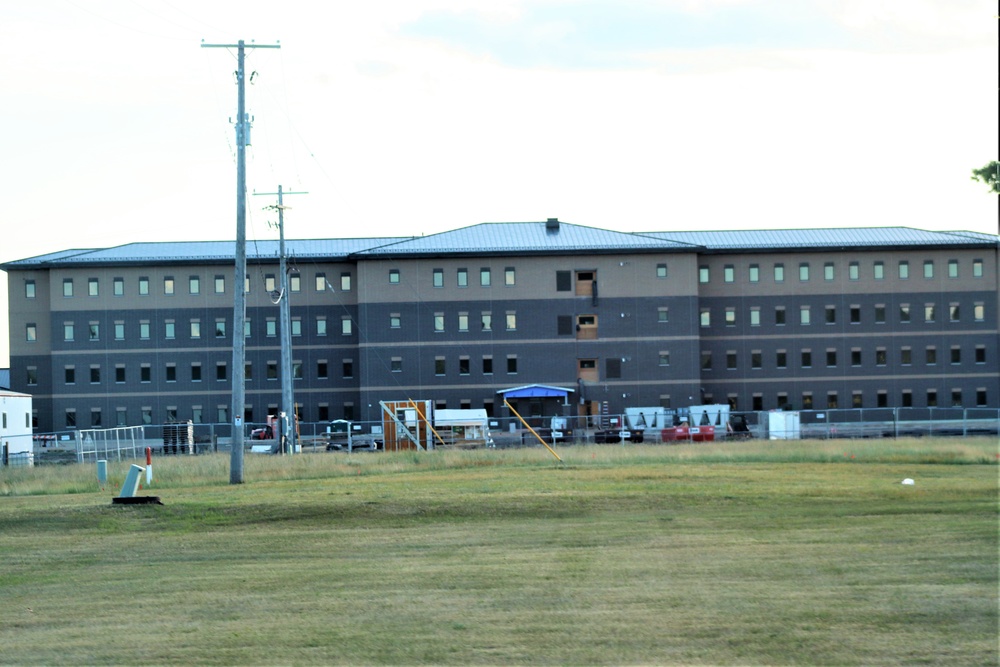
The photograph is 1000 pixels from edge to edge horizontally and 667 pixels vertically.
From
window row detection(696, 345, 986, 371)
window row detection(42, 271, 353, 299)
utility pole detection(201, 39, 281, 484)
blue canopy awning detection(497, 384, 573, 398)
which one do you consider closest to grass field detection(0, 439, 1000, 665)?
utility pole detection(201, 39, 281, 484)

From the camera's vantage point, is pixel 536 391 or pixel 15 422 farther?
pixel 536 391

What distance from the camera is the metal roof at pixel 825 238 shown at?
83875 millimetres

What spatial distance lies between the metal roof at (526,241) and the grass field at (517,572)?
51.8 metres

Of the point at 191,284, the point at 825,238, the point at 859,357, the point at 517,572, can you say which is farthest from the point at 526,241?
the point at 517,572

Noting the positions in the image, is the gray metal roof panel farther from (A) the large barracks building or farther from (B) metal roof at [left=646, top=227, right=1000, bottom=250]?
(B) metal roof at [left=646, top=227, right=1000, bottom=250]

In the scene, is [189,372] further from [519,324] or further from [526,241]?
[526,241]

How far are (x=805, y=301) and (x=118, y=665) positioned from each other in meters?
77.8

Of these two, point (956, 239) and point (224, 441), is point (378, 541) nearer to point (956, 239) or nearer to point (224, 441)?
point (224, 441)

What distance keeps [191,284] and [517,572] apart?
71746 millimetres

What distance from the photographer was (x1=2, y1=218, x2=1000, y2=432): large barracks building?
267 feet

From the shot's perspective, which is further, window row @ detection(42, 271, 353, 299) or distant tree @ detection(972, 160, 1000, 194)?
window row @ detection(42, 271, 353, 299)

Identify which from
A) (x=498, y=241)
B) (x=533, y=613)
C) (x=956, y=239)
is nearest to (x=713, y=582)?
(x=533, y=613)

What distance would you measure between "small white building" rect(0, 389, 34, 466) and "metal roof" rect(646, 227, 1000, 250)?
45259mm

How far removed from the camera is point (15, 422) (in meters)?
61.4
